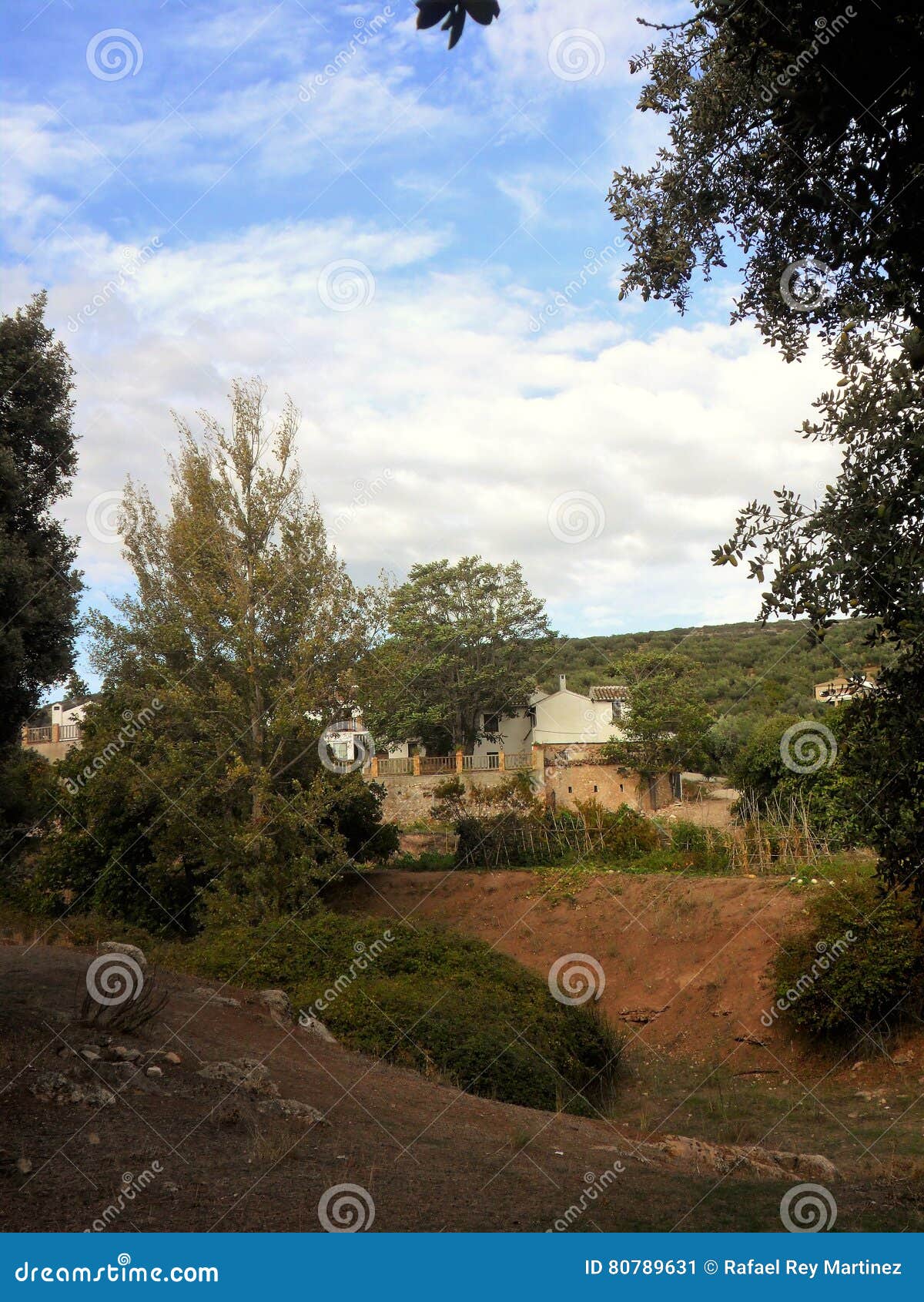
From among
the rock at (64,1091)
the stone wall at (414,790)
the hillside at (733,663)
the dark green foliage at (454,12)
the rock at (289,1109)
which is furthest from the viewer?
the hillside at (733,663)

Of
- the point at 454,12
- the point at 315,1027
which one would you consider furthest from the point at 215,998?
the point at 454,12

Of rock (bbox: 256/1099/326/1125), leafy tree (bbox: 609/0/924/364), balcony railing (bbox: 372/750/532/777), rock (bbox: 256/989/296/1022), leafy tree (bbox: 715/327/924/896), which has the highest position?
leafy tree (bbox: 609/0/924/364)

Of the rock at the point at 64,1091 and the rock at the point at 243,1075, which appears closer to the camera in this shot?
the rock at the point at 64,1091

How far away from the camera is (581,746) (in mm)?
38156

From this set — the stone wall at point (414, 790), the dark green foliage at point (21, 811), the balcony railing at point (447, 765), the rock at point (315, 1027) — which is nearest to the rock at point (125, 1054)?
the rock at point (315, 1027)

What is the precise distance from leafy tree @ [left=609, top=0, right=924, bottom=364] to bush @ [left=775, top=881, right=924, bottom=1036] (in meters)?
9.42

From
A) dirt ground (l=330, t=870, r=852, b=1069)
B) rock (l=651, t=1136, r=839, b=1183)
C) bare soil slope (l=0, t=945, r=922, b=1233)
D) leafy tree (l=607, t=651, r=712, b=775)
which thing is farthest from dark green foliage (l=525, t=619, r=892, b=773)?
bare soil slope (l=0, t=945, r=922, b=1233)

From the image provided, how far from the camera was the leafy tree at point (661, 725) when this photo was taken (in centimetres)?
3716

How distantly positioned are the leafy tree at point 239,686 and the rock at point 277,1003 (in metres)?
4.81

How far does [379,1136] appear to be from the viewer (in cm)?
752

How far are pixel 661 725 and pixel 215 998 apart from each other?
29.1 m

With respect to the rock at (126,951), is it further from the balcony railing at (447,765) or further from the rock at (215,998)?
the balcony railing at (447,765)

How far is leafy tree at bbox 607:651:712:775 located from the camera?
37.2 m

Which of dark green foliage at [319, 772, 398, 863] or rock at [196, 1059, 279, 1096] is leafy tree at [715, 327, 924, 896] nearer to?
rock at [196, 1059, 279, 1096]
